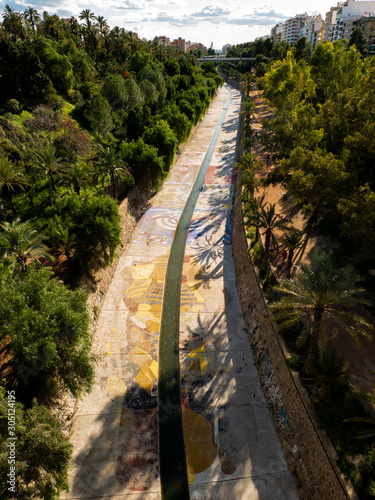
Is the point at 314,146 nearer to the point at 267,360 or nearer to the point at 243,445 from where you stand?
the point at 267,360

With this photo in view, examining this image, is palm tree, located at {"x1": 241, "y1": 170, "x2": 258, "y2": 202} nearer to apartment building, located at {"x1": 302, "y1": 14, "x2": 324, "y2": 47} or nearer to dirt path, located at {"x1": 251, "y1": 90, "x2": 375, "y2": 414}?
dirt path, located at {"x1": 251, "y1": 90, "x2": 375, "y2": 414}

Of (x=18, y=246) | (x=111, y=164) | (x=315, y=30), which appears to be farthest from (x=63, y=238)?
(x=315, y=30)

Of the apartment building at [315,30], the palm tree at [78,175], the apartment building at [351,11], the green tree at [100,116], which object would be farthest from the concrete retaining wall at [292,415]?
the apartment building at [315,30]

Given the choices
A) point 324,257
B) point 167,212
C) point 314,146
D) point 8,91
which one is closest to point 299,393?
point 324,257

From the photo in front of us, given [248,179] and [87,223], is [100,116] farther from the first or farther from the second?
[87,223]

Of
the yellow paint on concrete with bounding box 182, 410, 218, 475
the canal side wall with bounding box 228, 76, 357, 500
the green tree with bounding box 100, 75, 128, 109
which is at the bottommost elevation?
the yellow paint on concrete with bounding box 182, 410, 218, 475

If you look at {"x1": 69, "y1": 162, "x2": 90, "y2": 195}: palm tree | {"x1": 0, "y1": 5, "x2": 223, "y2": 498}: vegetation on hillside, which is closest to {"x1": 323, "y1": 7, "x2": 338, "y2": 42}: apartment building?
{"x1": 0, "y1": 5, "x2": 223, "y2": 498}: vegetation on hillside

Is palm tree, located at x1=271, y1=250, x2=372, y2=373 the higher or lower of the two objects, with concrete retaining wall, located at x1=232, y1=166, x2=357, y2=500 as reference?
higher

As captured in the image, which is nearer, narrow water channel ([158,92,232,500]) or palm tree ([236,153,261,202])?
narrow water channel ([158,92,232,500])
